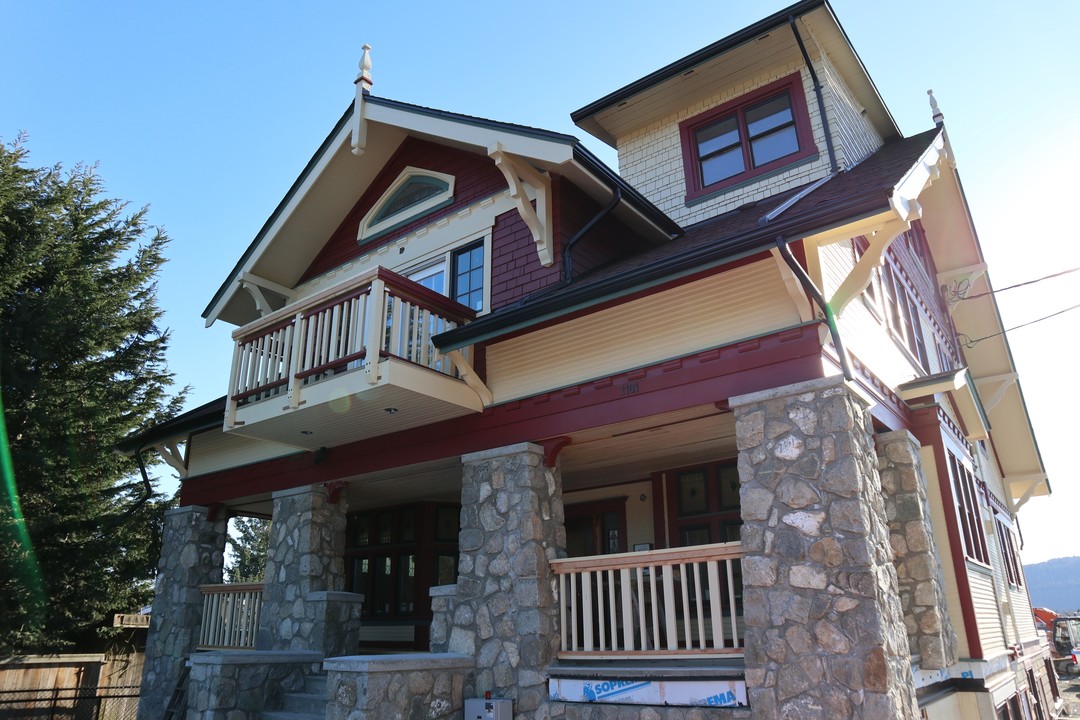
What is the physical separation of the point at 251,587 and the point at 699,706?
261 inches

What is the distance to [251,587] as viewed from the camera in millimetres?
10156

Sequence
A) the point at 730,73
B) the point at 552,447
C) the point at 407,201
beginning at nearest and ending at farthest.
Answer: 1. the point at 552,447
2. the point at 730,73
3. the point at 407,201

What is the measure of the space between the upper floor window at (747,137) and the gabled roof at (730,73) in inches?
17.7

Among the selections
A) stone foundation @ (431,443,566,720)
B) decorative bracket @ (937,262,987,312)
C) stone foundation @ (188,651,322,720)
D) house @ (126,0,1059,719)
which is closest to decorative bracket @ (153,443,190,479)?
house @ (126,0,1059,719)

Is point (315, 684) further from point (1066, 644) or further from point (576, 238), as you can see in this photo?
point (1066, 644)

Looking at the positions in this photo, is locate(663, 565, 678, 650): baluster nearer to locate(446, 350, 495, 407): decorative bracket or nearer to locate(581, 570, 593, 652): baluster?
locate(581, 570, 593, 652): baluster

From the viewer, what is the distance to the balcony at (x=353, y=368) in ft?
25.2

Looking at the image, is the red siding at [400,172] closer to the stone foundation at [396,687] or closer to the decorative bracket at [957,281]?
the stone foundation at [396,687]

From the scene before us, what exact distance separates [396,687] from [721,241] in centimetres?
473

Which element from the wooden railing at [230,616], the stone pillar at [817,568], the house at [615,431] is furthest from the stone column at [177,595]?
the stone pillar at [817,568]

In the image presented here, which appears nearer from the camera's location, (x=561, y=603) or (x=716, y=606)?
(x=716, y=606)

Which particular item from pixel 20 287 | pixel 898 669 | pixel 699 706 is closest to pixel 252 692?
pixel 699 706

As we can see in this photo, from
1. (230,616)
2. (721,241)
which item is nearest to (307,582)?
(230,616)

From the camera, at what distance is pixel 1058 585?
184250mm
